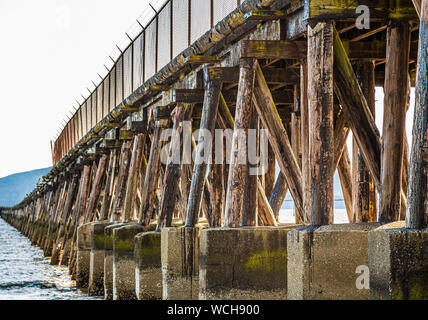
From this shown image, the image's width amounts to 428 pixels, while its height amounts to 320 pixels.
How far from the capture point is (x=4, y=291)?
46.2 ft

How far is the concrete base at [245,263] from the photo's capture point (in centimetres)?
589

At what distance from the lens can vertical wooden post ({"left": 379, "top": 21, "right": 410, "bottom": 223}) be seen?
4.79 meters

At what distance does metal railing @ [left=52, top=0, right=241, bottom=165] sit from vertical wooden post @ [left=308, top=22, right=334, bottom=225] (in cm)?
307

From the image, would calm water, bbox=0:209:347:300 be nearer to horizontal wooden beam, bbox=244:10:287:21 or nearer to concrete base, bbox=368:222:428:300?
horizontal wooden beam, bbox=244:10:287:21

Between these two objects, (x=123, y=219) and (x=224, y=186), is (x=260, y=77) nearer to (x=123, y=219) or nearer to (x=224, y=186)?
(x=224, y=186)

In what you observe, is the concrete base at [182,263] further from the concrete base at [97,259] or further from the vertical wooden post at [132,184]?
the concrete base at [97,259]

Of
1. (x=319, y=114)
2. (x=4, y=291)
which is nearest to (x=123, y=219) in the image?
(x=4, y=291)

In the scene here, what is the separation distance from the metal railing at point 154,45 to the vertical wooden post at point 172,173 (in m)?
1.32

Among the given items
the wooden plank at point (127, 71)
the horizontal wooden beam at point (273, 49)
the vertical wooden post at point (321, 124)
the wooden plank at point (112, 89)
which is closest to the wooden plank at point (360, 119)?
the vertical wooden post at point (321, 124)

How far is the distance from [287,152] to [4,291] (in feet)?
32.5

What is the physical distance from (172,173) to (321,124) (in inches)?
167

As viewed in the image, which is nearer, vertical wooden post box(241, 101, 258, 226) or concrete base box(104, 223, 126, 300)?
vertical wooden post box(241, 101, 258, 226)

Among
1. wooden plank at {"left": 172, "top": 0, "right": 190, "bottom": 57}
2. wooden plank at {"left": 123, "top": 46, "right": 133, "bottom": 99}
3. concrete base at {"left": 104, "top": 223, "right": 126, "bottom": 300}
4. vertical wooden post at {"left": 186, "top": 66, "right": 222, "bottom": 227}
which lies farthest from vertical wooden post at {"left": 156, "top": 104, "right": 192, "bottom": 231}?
wooden plank at {"left": 123, "top": 46, "right": 133, "bottom": 99}


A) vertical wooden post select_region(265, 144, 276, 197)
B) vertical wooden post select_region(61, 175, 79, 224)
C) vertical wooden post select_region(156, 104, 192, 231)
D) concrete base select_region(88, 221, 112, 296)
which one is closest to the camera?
vertical wooden post select_region(156, 104, 192, 231)
